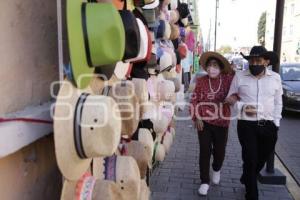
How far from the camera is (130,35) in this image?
1882 millimetres

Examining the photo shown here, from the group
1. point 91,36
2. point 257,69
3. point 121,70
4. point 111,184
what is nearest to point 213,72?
point 257,69

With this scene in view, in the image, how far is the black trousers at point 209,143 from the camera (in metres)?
4.26

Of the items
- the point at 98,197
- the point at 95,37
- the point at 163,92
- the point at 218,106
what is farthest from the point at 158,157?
the point at 95,37

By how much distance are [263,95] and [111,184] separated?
2.52 metres

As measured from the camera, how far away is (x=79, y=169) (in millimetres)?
1562

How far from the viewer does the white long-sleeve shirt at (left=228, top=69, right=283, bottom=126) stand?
3.80 m

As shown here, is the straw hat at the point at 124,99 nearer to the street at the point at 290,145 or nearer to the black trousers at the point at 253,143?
the black trousers at the point at 253,143

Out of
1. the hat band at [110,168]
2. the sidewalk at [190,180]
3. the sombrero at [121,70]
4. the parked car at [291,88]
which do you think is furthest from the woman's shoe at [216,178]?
the parked car at [291,88]

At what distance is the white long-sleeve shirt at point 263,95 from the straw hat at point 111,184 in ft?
7.26

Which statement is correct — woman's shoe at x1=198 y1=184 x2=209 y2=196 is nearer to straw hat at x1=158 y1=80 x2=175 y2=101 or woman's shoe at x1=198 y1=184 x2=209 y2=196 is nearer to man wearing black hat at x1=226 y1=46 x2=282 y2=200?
man wearing black hat at x1=226 y1=46 x2=282 y2=200

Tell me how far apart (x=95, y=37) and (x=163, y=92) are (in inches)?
92.7

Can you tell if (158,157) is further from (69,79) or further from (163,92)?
(69,79)

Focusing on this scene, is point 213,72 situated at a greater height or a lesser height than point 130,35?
lesser

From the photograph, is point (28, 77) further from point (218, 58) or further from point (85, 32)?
point (218, 58)
